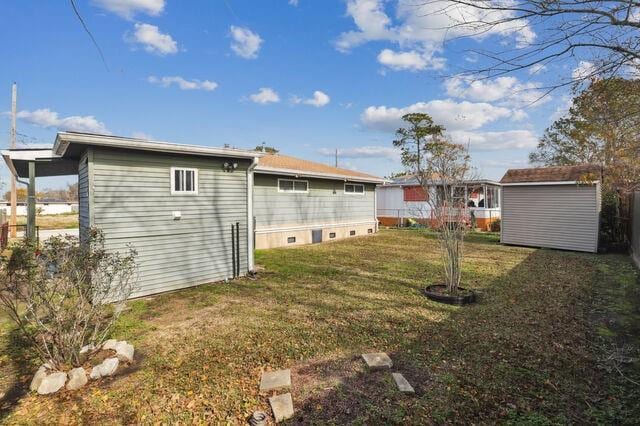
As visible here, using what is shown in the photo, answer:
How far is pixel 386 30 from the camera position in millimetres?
3609

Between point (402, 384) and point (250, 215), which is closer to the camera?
point (402, 384)

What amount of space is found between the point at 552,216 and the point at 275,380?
12130 millimetres

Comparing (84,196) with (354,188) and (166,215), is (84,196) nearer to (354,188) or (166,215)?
(166,215)

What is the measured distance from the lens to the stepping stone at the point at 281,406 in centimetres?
269

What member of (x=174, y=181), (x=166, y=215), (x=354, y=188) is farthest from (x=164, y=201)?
(x=354, y=188)

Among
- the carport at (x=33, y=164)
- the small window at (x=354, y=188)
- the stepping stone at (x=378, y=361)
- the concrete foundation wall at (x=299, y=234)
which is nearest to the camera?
the stepping stone at (x=378, y=361)

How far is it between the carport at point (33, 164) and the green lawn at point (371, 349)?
13.1 ft

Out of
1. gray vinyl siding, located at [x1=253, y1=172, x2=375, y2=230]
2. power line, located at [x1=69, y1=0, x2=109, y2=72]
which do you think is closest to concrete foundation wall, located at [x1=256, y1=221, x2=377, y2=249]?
gray vinyl siding, located at [x1=253, y1=172, x2=375, y2=230]

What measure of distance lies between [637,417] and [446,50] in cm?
342

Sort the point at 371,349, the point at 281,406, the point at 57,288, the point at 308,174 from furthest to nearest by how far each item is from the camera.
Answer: the point at 308,174, the point at 371,349, the point at 57,288, the point at 281,406

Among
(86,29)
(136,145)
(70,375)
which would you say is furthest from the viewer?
(136,145)

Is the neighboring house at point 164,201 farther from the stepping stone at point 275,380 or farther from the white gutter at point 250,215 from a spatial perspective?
the stepping stone at point 275,380

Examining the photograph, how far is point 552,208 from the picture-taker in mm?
11500

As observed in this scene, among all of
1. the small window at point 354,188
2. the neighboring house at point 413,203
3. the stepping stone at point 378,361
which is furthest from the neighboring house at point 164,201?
the neighboring house at point 413,203
